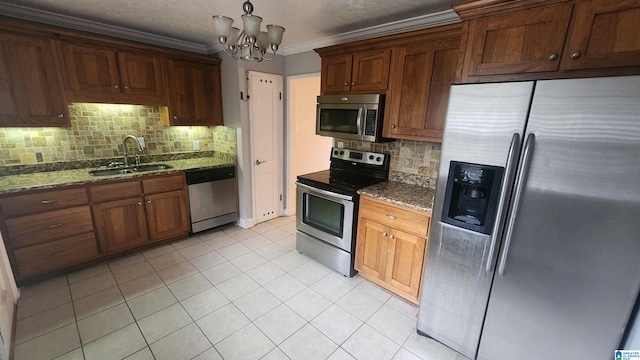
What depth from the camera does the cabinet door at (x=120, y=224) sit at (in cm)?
262

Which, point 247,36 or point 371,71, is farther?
point 371,71

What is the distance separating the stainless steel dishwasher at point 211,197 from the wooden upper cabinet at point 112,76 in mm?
1008

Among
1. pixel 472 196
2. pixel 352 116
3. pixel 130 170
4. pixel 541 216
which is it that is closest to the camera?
pixel 541 216

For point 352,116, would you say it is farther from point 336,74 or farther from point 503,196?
point 503,196

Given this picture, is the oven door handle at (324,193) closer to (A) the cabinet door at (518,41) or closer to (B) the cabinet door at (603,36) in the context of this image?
(A) the cabinet door at (518,41)

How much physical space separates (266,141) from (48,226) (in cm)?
237

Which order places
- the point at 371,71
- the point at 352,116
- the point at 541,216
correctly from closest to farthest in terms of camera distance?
the point at 541,216, the point at 371,71, the point at 352,116

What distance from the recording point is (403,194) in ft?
7.55

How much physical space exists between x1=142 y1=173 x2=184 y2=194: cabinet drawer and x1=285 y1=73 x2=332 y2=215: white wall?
1.48 m

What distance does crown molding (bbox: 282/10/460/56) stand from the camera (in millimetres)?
2191

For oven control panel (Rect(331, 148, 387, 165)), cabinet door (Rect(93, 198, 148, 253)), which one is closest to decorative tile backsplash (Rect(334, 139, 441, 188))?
oven control panel (Rect(331, 148, 387, 165))

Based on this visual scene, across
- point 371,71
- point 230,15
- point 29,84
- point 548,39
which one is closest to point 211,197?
point 29,84

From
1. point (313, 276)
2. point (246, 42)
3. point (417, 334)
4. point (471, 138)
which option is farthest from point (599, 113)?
point (313, 276)

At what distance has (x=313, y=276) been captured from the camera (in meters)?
2.65
